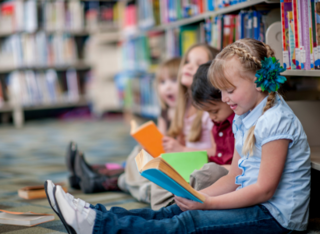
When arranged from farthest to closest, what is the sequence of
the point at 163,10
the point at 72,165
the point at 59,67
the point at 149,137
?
the point at 59,67 → the point at 163,10 → the point at 72,165 → the point at 149,137

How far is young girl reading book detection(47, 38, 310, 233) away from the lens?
2.82ft

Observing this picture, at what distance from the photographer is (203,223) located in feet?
2.87

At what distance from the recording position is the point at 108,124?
12.5 feet

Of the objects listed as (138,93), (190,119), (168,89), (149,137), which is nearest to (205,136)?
(190,119)

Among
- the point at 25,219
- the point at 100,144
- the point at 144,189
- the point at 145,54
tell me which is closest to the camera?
the point at 25,219

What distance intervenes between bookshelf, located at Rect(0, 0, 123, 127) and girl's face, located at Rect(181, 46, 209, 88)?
2.57 meters

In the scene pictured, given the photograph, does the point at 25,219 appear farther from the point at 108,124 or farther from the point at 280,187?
the point at 108,124

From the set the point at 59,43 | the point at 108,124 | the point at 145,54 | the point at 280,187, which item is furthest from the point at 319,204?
the point at 59,43

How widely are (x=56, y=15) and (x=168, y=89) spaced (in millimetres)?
2545

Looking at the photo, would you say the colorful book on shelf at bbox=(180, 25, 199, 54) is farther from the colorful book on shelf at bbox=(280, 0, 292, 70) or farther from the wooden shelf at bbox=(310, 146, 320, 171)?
the wooden shelf at bbox=(310, 146, 320, 171)

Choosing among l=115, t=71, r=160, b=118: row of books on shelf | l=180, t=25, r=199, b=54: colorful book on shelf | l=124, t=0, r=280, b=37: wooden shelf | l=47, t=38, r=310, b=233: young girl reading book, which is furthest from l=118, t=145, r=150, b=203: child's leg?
l=115, t=71, r=160, b=118: row of books on shelf

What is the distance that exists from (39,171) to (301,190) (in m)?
1.43

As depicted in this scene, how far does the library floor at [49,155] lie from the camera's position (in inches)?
53.8

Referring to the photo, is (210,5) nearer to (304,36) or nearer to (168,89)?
(168,89)
